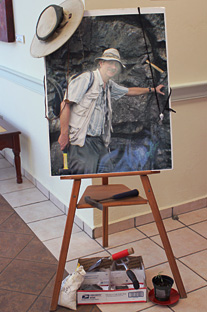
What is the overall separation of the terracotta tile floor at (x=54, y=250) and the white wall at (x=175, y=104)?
159mm

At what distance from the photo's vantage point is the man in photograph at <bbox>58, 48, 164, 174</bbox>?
2229mm

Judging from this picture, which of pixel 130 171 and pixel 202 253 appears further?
pixel 202 253

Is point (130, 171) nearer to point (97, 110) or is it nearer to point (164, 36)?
point (97, 110)

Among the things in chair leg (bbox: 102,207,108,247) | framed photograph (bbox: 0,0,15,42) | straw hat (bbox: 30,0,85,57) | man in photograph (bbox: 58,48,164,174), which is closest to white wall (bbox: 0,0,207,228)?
framed photograph (bbox: 0,0,15,42)

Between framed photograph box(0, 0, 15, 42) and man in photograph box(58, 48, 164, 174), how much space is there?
1.84m

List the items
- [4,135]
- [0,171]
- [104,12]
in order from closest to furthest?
[104,12] → [4,135] → [0,171]

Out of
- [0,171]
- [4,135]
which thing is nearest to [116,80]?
[4,135]

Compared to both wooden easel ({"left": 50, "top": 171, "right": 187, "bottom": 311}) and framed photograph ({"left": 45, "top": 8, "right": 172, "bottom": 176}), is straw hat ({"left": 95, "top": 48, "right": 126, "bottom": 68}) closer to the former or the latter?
framed photograph ({"left": 45, "top": 8, "right": 172, "bottom": 176})

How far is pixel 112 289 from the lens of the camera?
7.76 feet

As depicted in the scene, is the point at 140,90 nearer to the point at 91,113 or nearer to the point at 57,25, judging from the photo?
the point at 91,113

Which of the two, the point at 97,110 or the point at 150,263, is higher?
the point at 97,110

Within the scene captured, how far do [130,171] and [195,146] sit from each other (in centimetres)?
116

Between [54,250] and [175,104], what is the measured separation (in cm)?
129

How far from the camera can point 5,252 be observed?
113 inches
